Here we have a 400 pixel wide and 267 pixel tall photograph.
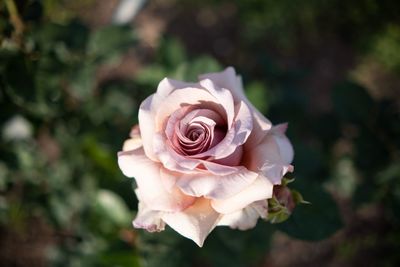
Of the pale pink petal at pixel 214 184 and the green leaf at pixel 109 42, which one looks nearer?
the pale pink petal at pixel 214 184

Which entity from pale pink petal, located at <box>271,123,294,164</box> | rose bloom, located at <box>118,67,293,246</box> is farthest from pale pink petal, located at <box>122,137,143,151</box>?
pale pink petal, located at <box>271,123,294,164</box>

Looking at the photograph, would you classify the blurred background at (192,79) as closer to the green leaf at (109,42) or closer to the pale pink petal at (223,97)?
the green leaf at (109,42)

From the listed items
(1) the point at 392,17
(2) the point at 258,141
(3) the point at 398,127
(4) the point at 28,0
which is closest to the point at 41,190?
(4) the point at 28,0

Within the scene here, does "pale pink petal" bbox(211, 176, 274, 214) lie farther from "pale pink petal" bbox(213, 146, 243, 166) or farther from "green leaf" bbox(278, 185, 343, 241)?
"green leaf" bbox(278, 185, 343, 241)

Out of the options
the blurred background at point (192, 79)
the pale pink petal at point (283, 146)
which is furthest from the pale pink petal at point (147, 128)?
the blurred background at point (192, 79)

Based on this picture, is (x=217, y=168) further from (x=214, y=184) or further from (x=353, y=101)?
(x=353, y=101)

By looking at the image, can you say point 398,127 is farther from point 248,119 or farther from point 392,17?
point 392,17

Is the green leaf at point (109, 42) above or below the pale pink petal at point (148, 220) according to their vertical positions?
above

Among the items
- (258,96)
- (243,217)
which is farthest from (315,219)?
(258,96)
